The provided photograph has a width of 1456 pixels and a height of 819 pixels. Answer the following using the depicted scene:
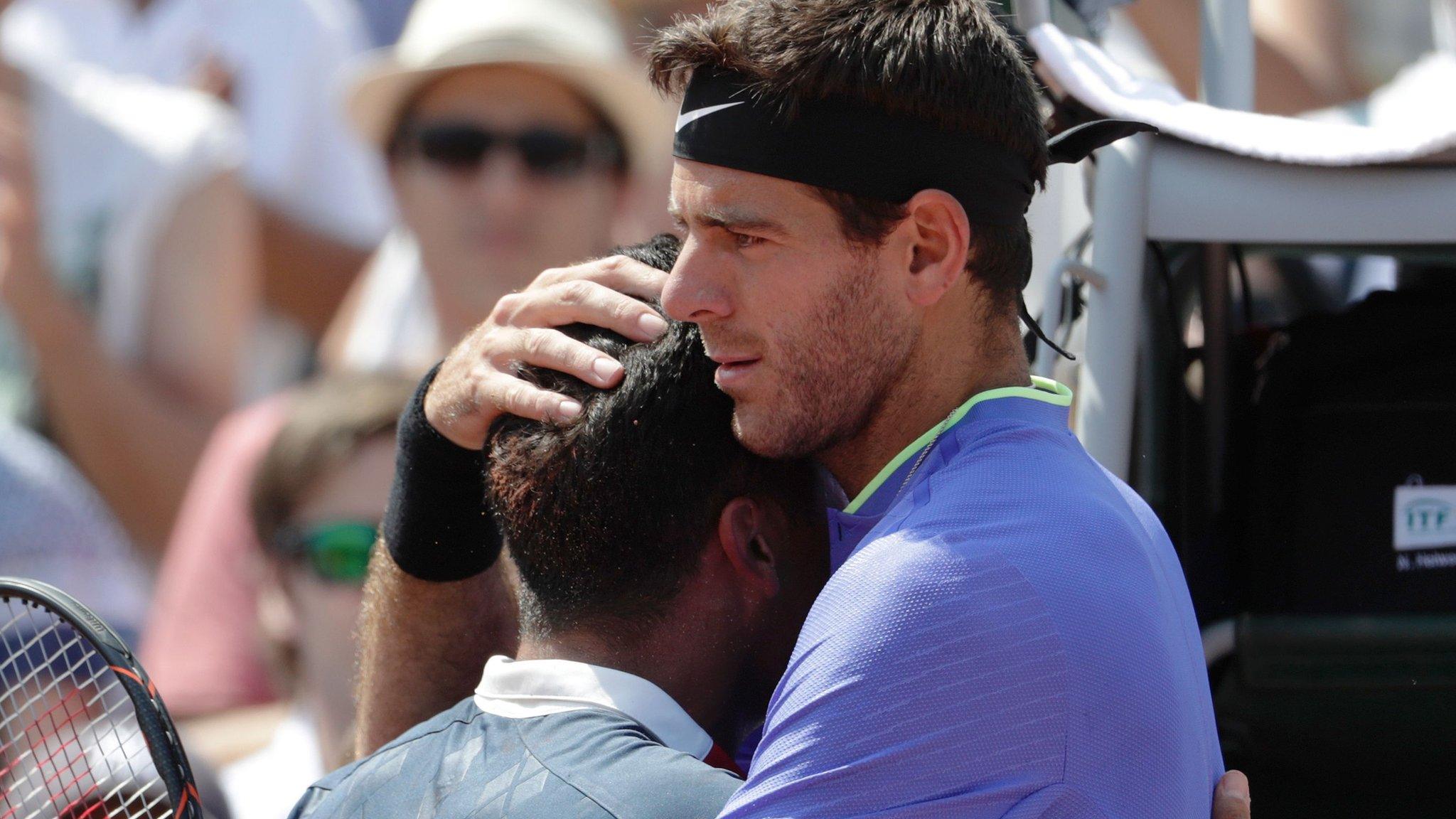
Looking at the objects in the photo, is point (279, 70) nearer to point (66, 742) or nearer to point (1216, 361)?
point (66, 742)

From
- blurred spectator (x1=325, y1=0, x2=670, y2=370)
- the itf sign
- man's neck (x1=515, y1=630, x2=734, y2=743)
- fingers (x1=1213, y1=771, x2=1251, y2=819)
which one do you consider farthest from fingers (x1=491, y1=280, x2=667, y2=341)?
blurred spectator (x1=325, y1=0, x2=670, y2=370)

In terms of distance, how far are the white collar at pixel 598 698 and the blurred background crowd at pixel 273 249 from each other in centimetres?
190

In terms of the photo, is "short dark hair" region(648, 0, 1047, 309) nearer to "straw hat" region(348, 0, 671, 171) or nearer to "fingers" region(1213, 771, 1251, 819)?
"fingers" region(1213, 771, 1251, 819)

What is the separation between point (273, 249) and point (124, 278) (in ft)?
1.48

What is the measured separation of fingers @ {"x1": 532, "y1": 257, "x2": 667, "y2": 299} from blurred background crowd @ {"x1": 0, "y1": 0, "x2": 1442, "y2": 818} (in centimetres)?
181

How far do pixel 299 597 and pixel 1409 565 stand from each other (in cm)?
248

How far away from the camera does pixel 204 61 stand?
16.2 feet

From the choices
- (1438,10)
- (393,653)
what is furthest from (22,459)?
(1438,10)

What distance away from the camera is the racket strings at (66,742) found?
214cm

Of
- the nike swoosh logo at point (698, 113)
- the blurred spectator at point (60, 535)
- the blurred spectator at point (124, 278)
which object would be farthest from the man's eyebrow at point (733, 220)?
the blurred spectator at point (124, 278)

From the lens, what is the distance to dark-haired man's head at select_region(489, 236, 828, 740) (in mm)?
1826

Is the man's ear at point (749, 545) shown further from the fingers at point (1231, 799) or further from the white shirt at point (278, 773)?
the white shirt at point (278, 773)

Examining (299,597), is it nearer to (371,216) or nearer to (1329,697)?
(371,216)

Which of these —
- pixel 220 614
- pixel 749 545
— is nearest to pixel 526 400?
pixel 749 545
